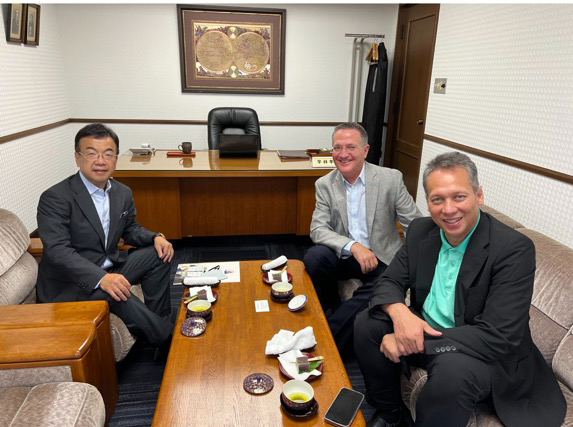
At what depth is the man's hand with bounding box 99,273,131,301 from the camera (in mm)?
1649

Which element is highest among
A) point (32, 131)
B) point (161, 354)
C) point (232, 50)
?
point (232, 50)

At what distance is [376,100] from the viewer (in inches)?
167

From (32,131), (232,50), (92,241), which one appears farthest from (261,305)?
(232,50)

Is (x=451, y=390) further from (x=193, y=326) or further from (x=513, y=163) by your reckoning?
(x=513, y=163)

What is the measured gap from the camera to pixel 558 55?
6.68 feet

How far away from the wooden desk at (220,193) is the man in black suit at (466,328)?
5.68 feet

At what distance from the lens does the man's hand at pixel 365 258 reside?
1.93m

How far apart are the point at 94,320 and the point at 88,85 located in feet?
12.2

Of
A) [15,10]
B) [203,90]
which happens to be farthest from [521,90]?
[15,10]

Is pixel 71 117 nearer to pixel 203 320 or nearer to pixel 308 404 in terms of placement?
pixel 203 320

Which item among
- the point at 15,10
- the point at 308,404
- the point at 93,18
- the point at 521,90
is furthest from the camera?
the point at 93,18

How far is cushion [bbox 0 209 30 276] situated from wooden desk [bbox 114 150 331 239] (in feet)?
3.43

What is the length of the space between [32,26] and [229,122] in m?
1.80

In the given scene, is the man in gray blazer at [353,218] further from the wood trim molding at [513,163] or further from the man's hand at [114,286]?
the man's hand at [114,286]
